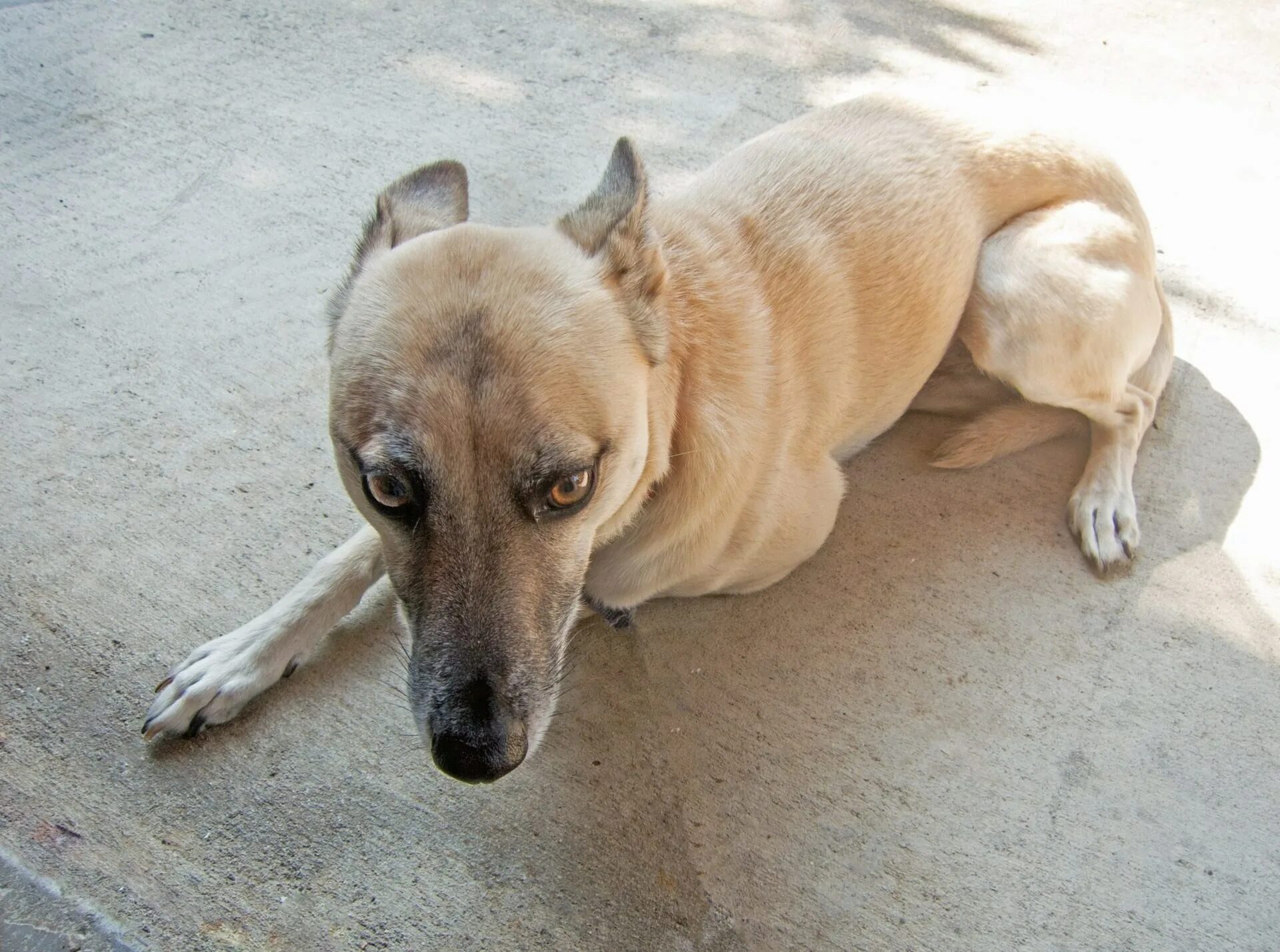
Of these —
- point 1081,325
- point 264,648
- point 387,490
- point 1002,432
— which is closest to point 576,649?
point 264,648

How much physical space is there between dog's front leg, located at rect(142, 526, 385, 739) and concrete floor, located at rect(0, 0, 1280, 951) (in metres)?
0.06

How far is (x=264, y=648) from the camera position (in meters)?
2.07

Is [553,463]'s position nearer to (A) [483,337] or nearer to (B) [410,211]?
(A) [483,337]

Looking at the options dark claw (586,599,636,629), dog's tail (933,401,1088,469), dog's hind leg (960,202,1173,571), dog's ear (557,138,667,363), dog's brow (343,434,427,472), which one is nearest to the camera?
dog's brow (343,434,427,472)

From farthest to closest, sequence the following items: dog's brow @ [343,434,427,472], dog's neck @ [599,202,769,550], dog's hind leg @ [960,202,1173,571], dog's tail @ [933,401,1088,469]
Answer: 1. dog's tail @ [933,401,1088,469]
2. dog's hind leg @ [960,202,1173,571]
3. dog's neck @ [599,202,769,550]
4. dog's brow @ [343,434,427,472]

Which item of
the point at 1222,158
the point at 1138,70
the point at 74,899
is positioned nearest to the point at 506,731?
the point at 74,899

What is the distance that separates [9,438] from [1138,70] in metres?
4.64

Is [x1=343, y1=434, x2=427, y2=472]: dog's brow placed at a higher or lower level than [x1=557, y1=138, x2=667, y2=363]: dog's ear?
lower

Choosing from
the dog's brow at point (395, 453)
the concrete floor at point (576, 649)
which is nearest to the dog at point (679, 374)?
the dog's brow at point (395, 453)

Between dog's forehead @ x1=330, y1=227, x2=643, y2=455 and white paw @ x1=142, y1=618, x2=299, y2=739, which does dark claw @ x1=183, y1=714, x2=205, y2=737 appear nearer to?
white paw @ x1=142, y1=618, x2=299, y2=739

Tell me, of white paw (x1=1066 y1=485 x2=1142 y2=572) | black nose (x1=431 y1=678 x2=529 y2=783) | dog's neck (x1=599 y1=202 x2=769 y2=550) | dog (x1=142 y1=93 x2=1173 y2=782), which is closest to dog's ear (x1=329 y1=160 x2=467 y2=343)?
dog (x1=142 y1=93 x2=1173 y2=782)

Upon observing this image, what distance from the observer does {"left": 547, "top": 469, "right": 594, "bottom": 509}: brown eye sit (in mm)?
1590

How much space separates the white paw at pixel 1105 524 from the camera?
2.47 metres

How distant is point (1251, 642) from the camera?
2.32 meters
